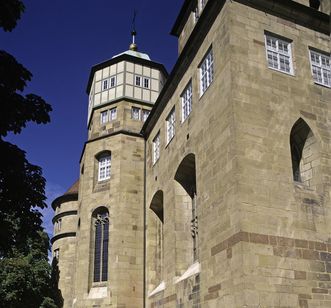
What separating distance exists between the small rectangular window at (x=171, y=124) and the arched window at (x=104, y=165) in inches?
198

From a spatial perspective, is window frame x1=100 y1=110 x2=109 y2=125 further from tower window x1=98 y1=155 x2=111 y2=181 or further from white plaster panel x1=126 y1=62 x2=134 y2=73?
white plaster panel x1=126 y1=62 x2=134 y2=73

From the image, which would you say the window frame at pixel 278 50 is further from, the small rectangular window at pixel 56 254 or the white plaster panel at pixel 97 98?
the small rectangular window at pixel 56 254

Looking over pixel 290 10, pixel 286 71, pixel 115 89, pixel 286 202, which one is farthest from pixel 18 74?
pixel 115 89

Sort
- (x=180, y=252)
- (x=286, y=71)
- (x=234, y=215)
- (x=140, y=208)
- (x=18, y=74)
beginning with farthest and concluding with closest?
1. (x=140, y=208)
2. (x=180, y=252)
3. (x=286, y=71)
4. (x=234, y=215)
5. (x=18, y=74)

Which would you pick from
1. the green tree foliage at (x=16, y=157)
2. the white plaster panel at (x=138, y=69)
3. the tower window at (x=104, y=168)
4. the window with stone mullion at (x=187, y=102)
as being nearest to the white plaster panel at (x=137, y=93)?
the white plaster panel at (x=138, y=69)

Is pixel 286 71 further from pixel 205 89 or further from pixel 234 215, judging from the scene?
pixel 234 215

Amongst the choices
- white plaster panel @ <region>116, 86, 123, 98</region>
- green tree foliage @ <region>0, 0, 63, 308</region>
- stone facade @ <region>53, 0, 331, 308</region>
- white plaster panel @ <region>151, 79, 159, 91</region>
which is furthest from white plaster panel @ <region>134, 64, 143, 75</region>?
green tree foliage @ <region>0, 0, 63, 308</region>

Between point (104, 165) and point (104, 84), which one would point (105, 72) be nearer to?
point (104, 84)

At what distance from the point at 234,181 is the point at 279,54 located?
5119mm

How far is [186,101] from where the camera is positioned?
19.9 m

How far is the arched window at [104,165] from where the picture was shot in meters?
25.7

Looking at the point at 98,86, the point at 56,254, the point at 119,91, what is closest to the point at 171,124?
the point at 119,91

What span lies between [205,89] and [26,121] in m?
8.25

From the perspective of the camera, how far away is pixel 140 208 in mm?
24078
